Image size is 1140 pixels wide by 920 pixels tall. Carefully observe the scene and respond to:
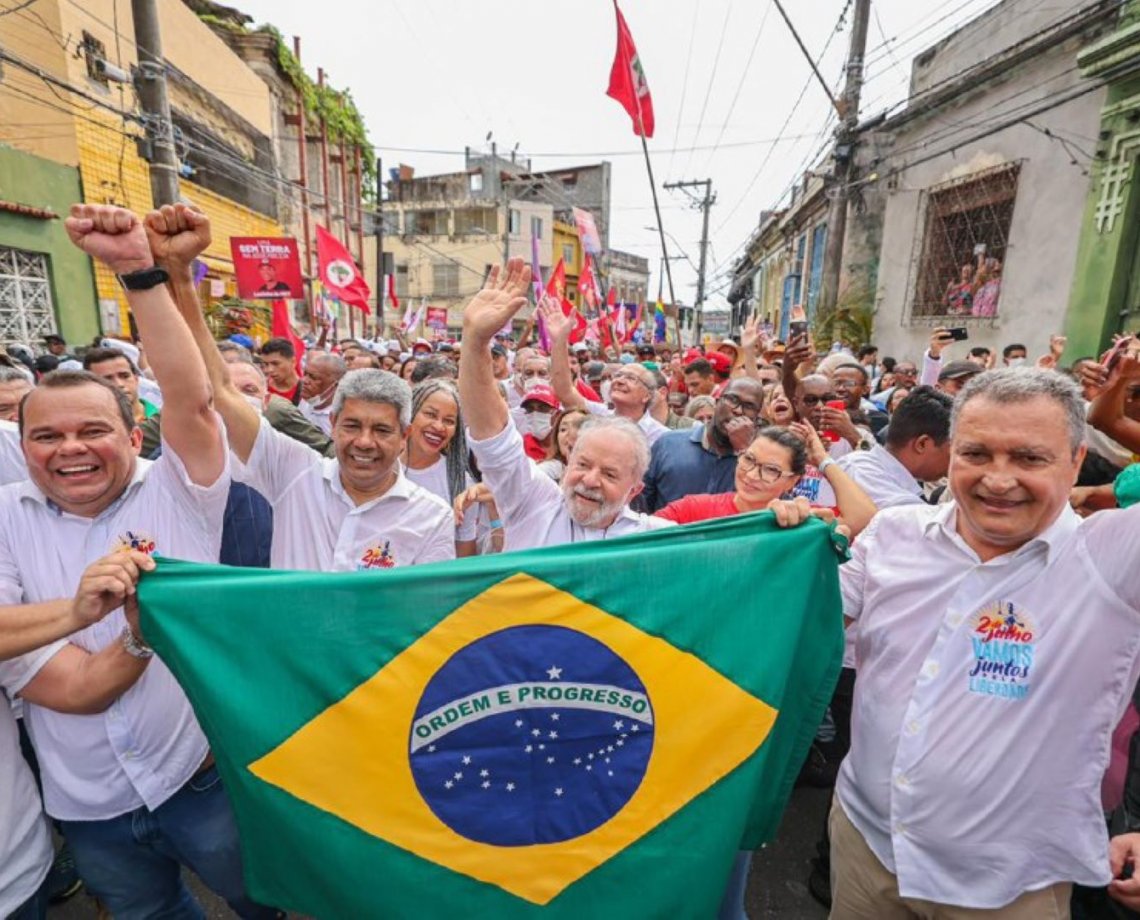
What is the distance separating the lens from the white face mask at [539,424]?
15.7ft

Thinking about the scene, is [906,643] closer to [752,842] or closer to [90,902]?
[752,842]

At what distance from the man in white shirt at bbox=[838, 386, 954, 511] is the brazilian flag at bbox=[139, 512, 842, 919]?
139cm

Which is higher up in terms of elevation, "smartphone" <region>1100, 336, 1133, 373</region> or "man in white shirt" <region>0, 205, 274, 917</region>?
"smartphone" <region>1100, 336, 1133, 373</region>

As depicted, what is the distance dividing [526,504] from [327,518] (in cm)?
78

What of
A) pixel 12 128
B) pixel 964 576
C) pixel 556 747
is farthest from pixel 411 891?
pixel 12 128

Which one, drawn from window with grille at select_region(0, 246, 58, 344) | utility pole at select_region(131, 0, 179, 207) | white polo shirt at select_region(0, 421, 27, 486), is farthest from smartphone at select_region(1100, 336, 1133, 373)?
window with grille at select_region(0, 246, 58, 344)

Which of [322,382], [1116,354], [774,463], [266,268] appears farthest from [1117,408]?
[266,268]

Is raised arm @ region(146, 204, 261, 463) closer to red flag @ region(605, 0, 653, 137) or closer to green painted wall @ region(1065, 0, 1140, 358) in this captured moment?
red flag @ region(605, 0, 653, 137)

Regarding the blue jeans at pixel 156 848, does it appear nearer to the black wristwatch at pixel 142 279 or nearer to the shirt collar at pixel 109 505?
the shirt collar at pixel 109 505

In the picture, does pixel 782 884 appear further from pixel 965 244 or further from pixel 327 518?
pixel 965 244

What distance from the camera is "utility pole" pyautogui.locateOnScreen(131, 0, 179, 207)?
790 centimetres

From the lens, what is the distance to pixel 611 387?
4664mm

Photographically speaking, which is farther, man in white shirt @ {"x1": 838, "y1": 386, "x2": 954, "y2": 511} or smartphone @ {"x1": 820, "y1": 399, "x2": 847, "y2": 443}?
smartphone @ {"x1": 820, "y1": 399, "x2": 847, "y2": 443}

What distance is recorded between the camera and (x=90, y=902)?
2.68 meters
